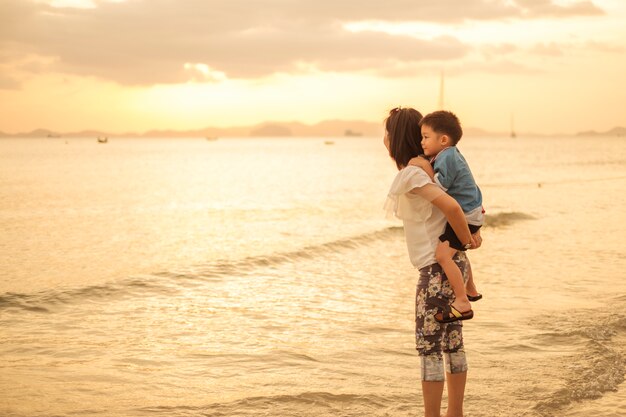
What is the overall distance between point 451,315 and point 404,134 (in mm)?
1143

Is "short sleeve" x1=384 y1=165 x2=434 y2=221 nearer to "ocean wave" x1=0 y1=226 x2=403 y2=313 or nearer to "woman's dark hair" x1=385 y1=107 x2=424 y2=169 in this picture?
"woman's dark hair" x1=385 y1=107 x2=424 y2=169

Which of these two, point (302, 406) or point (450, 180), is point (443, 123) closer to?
point (450, 180)

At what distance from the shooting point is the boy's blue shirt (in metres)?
4.04

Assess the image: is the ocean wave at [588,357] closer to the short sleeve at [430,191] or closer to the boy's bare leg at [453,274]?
the boy's bare leg at [453,274]

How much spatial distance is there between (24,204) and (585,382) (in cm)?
3053

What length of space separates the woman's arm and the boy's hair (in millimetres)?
353

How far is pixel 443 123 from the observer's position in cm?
401

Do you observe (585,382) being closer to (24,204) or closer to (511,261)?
(511,261)

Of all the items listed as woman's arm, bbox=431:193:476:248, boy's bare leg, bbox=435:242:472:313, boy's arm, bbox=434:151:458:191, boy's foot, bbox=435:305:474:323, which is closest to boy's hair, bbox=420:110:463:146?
boy's arm, bbox=434:151:458:191

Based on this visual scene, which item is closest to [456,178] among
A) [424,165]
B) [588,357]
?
[424,165]

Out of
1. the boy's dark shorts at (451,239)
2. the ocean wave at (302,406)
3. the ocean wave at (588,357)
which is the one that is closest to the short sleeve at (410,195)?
the boy's dark shorts at (451,239)

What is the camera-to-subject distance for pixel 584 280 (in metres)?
11.1

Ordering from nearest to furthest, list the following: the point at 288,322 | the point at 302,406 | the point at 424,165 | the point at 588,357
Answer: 1. the point at 424,165
2. the point at 302,406
3. the point at 588,357
4. the point at 288,322

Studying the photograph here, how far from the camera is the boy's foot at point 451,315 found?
408 centimetres
